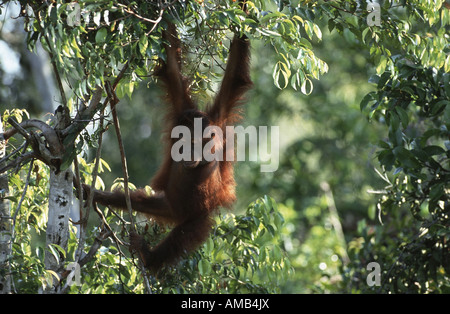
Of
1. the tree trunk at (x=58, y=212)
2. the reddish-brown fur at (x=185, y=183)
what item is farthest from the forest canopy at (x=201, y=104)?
the reddish-brown fur at (x=185, y=183)

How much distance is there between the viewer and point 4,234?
3.12 metres

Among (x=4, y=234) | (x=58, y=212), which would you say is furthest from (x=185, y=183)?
(x=4, y=234)

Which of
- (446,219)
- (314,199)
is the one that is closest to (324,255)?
(314,199)

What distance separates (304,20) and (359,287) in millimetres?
3320

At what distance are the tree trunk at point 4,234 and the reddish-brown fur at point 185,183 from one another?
3.12 feet

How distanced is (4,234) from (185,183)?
1.66m

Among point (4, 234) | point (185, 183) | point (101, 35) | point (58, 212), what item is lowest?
point (4, 234)

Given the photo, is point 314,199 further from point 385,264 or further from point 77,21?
point 77,21

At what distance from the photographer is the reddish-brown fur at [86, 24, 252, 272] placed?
4.06 meters

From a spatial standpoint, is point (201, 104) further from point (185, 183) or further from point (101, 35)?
point (101, 35)

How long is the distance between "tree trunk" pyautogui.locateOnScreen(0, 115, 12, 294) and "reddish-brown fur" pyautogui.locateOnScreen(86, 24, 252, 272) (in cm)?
95

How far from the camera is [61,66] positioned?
102 inches

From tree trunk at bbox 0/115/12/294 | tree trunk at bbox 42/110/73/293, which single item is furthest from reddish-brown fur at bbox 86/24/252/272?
tree trunk at bbox 0/115/12/294

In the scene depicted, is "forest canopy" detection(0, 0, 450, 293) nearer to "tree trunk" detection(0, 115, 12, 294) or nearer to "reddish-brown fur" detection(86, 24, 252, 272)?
"tree trunk" detection(0, 115, 12, 294)
